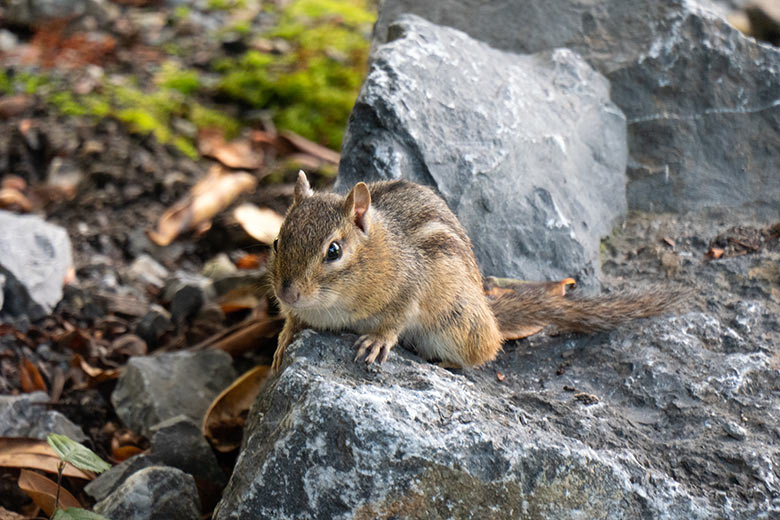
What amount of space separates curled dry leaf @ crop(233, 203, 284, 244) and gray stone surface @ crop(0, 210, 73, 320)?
1.16 metres

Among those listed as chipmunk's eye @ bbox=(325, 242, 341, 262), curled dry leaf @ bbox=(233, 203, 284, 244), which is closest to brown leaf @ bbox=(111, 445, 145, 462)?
chipmunk's eye @ bbox=(325, 242, 341, 262)

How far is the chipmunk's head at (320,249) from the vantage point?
332cm

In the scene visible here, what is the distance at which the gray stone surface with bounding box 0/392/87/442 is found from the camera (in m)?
4.12

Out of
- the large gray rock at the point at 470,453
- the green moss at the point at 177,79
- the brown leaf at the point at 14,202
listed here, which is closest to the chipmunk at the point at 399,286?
the large gray rock at the point at 470,453

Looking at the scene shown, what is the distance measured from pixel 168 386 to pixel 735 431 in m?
2.66

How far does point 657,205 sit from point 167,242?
330 cm

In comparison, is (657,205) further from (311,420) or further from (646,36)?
(311,420)

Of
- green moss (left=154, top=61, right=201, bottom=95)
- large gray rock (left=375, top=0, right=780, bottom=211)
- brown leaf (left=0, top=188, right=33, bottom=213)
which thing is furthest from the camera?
green moss (left=154, top=61, right=201, bottom=95)

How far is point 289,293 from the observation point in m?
3.28

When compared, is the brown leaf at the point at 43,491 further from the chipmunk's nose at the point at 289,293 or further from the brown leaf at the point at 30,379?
the chipmunk's nose at the point at 289,293

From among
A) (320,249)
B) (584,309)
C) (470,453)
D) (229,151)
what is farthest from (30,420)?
(229,151)

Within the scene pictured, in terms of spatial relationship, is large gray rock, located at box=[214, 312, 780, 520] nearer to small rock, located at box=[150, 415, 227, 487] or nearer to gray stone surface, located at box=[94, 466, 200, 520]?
gray stone surface, located at box=[94, 466, 200, 520]

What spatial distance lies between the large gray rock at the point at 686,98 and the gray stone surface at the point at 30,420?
323 cm

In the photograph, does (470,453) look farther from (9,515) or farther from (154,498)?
(9,515)
